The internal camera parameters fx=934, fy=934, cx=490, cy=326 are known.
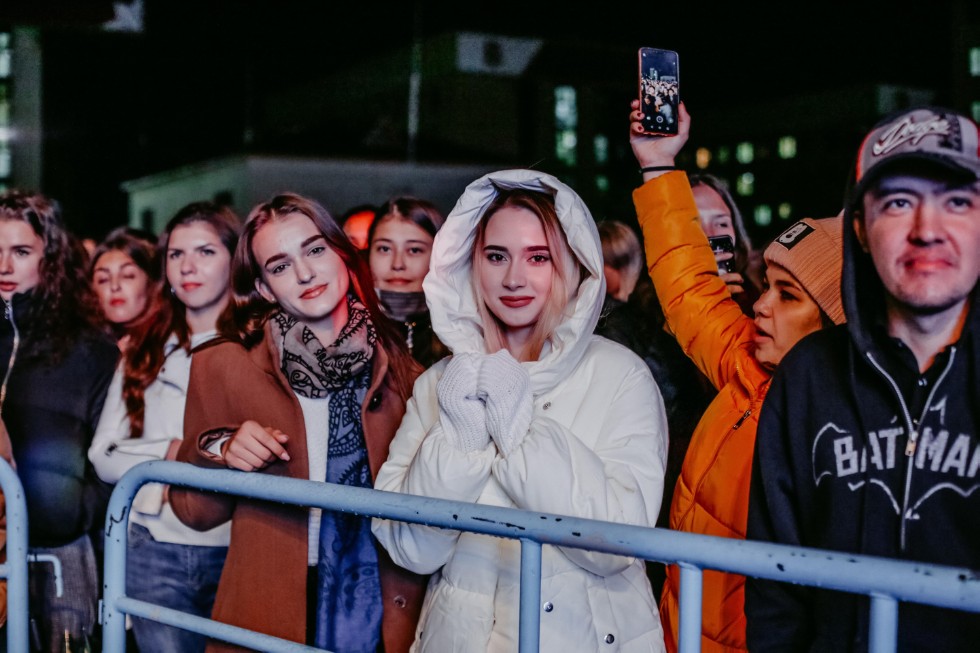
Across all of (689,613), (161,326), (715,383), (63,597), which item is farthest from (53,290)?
(689,613)

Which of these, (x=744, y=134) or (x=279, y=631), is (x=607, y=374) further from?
(x=744, y=134)

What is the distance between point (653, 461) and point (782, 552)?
72cm

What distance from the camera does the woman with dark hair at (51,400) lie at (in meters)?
3.84

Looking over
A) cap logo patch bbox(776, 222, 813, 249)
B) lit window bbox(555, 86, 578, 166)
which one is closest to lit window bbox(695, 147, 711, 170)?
lit window bbox(555, 86, 578, 166)

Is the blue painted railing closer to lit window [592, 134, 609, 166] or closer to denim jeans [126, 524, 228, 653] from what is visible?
denim jeans [126, 524, 228, 653]

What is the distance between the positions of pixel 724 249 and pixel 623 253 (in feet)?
4.40

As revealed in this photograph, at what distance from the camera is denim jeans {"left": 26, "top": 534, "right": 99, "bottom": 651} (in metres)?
3.81

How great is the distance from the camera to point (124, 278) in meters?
4.73

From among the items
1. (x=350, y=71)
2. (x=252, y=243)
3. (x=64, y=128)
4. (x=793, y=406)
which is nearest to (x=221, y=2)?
(x=64, y=128)

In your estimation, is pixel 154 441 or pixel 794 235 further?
pixel 154 441

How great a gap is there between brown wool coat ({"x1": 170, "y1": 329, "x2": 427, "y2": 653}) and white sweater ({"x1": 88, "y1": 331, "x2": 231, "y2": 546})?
575mm

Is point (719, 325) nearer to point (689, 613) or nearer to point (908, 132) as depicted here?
point (908, 132)

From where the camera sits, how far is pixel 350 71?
123 feet

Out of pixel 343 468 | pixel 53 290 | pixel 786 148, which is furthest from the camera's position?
pixel 786 148
